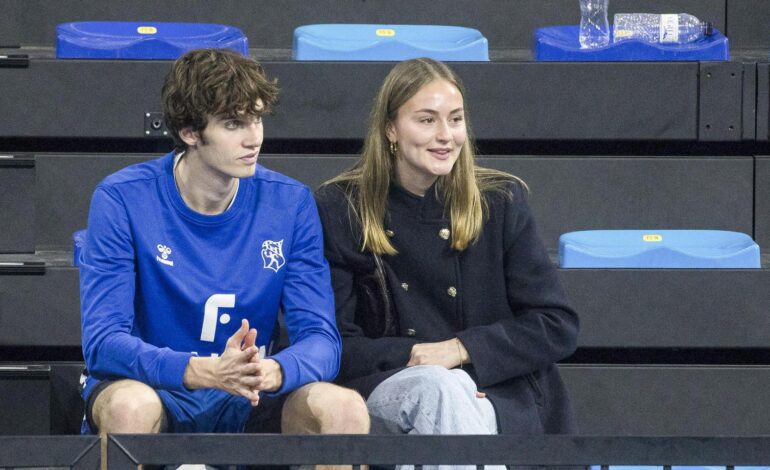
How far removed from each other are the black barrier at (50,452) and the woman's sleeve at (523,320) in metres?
0.85

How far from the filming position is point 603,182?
116 inches

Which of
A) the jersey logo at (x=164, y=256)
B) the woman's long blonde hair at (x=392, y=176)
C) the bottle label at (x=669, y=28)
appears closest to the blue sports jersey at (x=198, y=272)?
the jersey logo at (x=164, y=256)

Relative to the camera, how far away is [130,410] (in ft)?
5.97

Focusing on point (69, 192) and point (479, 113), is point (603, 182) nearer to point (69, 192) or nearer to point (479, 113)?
point (479, 113)

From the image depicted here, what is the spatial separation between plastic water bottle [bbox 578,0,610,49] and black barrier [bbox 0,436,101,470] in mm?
1936

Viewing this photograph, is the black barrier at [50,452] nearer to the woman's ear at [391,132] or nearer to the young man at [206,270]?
the young man at [206,270]

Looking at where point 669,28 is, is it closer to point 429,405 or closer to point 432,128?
point 432,128

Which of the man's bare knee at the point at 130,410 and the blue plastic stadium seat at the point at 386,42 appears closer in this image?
the man's bare knee at the point at 130,410

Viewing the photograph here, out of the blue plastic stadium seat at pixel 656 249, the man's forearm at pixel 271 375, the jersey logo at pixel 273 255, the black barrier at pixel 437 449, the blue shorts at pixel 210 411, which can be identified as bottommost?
the blue shorts at pixel 210 411

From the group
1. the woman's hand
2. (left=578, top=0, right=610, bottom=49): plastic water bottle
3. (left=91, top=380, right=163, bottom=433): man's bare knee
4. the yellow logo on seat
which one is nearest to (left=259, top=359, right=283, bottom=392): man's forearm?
(left=91, top=380, right=163, bottom=433): man's bare knee

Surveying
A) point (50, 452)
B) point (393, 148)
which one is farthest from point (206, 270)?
point (50, 452)

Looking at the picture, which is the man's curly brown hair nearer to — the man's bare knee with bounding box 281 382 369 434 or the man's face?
the man's face

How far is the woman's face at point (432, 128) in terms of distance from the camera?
2.18m

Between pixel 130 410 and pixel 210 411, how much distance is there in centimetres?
20
